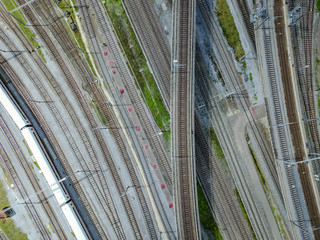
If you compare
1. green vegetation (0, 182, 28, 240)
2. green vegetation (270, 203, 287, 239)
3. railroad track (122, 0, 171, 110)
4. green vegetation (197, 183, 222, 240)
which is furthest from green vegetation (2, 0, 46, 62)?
green vegetation (270, 203, 287, 239)

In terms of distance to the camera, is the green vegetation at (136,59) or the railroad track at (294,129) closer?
the railroad track at (294,129)

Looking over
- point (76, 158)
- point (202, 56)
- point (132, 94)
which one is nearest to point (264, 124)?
point (202, 56)

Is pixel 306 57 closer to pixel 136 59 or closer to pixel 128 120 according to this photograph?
pixel 136 59

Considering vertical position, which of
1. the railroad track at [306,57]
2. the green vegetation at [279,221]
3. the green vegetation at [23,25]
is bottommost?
the green vegetation at [279,221]

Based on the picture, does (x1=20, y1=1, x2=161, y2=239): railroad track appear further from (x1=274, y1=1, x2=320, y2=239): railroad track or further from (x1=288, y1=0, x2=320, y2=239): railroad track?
(x1=288, y1=0, x2=320, y2=239): railroad track

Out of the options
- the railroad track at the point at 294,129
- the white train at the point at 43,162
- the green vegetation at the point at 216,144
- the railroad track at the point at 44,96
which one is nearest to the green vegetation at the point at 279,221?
the railroad track at the point at 294,129

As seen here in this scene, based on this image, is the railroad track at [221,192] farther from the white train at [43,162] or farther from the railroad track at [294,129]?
the white train at [43,162]

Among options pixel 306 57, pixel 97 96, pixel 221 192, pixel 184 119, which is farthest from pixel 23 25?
pixel 306 57
